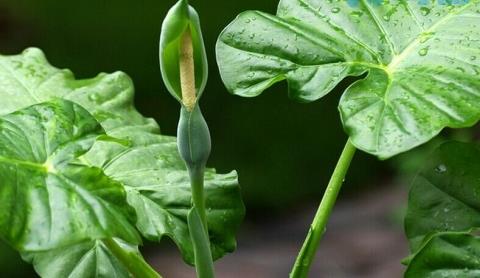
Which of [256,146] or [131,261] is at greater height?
[131,261]

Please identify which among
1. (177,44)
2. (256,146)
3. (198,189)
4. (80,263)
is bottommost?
(256,146)

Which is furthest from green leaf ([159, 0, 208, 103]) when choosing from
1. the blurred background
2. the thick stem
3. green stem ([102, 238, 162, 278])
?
the blurred background

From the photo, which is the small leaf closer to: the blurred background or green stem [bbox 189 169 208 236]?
green stem [bbox 189 169 208 236]

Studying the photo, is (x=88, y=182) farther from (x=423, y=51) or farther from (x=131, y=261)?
(x=423, y=51)

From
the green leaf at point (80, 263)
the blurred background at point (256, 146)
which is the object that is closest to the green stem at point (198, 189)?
the green leaf at point (80, 263)

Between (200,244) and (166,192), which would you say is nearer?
(200,244)

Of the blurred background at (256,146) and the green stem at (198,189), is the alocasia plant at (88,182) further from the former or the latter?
the blurred background at (256,146)

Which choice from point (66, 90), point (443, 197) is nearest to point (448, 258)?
point (443, 197)

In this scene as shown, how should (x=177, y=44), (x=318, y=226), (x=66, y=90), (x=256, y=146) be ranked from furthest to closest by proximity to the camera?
(x=256, y=146)
(x=66, y=90)
(x=318, y=226)
(x=177, y=44)

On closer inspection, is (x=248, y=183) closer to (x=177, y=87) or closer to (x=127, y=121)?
(x=127, y=121)
